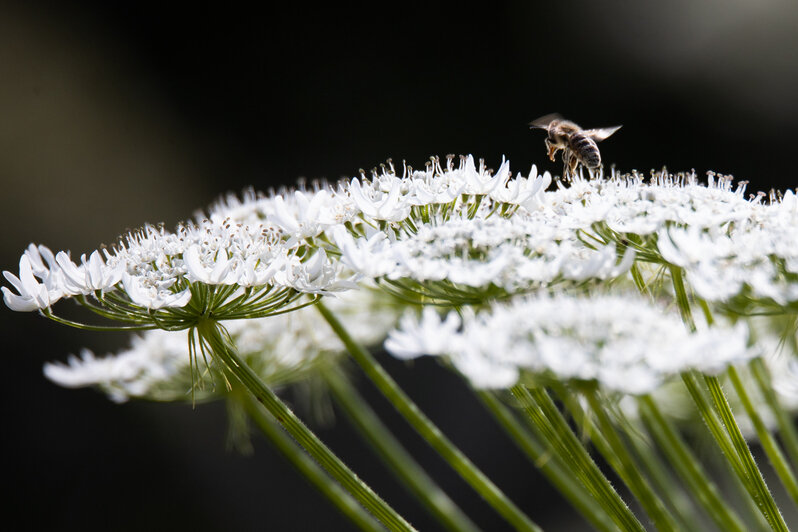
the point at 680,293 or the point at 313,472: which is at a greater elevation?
the point at 680,293

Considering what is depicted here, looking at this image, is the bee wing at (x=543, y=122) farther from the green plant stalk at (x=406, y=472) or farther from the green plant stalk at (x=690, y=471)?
the green plant stalk at (x=690, y=471)

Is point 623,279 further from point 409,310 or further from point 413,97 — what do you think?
point 413,97

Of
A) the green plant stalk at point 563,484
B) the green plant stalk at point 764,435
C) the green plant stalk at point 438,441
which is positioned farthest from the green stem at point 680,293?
the green plant stalk at point 438,441

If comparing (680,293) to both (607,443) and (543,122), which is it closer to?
(607,443)

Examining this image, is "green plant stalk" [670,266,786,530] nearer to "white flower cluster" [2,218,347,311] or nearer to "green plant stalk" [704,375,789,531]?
"green plant stalk" [704,375,789,531]

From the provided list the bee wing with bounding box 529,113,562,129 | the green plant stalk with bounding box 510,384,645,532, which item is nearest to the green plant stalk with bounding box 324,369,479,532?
the green plant stalk with bounding box 510,384,645,532

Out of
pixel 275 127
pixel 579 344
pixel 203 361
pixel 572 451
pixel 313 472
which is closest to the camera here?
pixel 579 344

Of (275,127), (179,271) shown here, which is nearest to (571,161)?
(179,271)

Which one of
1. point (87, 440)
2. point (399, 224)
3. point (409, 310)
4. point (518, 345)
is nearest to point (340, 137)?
point (87, 440)
